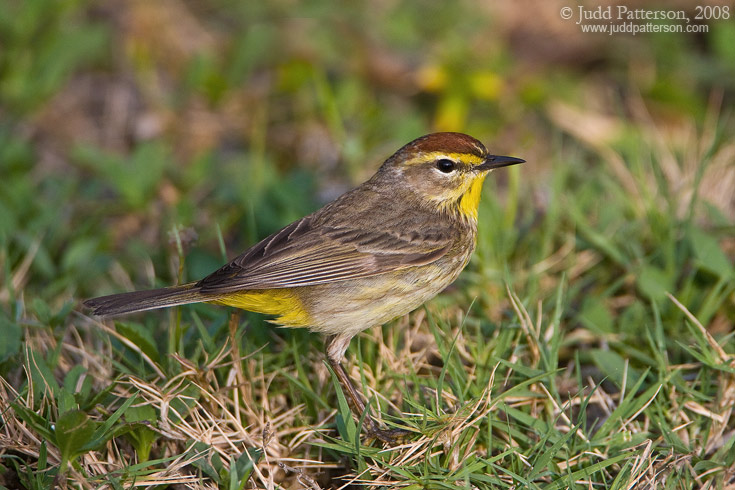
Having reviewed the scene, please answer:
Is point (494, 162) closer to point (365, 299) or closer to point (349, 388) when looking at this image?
point (365, 299)

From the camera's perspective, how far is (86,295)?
495 cm

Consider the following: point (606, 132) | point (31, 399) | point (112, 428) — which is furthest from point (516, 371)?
point (606, 132)

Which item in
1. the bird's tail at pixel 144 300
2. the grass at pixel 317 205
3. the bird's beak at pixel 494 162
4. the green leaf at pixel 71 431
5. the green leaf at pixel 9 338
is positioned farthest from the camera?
the bird's beak at pixel 494 162

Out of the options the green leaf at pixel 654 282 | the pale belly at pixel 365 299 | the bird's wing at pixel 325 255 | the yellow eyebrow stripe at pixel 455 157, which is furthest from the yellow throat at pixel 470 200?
the green leaf at pixel 654 282

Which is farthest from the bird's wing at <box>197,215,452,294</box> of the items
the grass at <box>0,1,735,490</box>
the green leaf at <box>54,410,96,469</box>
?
the green leaf at <box>54,410,96,469</box>

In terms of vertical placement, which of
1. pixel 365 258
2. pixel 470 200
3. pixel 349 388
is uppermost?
pixel 470 200

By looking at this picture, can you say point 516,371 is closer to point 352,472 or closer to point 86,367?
point 352,472

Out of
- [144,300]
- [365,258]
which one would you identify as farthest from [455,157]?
[144,300]

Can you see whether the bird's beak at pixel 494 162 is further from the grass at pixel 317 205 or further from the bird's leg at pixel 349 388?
the bird's leg at pixel 349 388

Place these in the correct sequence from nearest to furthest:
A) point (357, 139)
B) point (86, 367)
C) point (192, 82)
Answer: point (86, 367) → point (357, 139) → point (192, 82)

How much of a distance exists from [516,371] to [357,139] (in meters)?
2.92

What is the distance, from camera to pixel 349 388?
382cm

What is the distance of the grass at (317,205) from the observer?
3535mm

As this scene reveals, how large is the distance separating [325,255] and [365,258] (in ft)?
0.69
